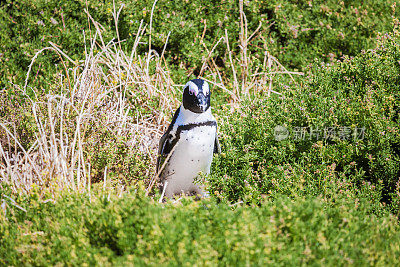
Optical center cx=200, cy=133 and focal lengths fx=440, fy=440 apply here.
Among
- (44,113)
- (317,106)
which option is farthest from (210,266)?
(44,113)

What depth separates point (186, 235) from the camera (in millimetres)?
2330

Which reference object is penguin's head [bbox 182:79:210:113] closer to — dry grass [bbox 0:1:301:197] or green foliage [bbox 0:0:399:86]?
dry grass [bbox 0:1:301:197]

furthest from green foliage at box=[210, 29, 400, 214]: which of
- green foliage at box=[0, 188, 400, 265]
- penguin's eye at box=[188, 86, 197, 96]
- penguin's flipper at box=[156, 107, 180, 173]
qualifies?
penguin's eye at box=[188, 86, 197, 96]

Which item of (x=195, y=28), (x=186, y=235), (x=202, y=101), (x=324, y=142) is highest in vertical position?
(x=195, y=28)

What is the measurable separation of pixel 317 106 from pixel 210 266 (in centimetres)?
207

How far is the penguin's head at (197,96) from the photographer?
3184 mm

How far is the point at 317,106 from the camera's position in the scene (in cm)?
374

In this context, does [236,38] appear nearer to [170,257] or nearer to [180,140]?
[180,140]

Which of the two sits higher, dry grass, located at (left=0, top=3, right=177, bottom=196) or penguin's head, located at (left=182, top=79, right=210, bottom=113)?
penguin's head, located at (left=182, top=79, right=210, bottom=113)

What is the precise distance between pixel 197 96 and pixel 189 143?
1.21 ft

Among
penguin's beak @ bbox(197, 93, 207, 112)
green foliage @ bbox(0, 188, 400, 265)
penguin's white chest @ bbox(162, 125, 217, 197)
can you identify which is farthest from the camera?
penguin's white chest @ bbox(162, 125, 217, 197)

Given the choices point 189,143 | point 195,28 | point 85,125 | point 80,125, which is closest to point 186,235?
point 189,143

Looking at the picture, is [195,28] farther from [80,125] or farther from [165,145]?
[165,145]

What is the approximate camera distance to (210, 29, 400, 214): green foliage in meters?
3.36
